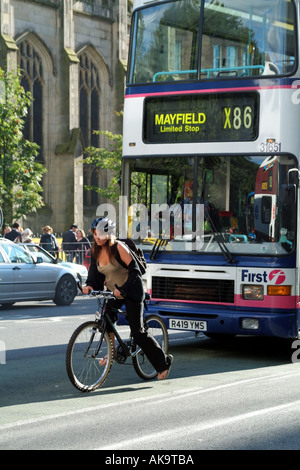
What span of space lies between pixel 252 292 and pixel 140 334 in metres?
2.27

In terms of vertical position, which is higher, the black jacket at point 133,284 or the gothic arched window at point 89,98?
the gothic arched window at point 89,98

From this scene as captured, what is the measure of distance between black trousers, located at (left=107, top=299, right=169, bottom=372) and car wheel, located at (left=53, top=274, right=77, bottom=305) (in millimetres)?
11580

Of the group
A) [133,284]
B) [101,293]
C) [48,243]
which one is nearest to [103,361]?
[101,293]

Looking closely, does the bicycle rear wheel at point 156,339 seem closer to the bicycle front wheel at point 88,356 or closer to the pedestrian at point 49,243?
the bicycle front wheel at point 88,356

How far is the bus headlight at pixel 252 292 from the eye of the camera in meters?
10.8

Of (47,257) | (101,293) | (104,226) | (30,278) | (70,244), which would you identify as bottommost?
(30,278)

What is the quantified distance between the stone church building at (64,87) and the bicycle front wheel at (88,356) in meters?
30.0

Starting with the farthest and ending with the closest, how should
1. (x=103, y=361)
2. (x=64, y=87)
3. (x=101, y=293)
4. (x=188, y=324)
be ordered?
(x=64, y=87), (x=188, y=324), (x=103, y=361), (x=101, y=293)

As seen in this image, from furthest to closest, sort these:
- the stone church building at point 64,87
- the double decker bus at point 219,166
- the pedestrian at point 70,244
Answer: the stone church building at point 64,87 → the pedestrian at point 70,244 → the double decker bus at point 219,166

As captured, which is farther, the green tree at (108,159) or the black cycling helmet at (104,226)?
the green tree at (108,159)

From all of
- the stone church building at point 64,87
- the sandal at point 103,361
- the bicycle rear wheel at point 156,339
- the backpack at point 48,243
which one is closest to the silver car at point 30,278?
the backpack at point 48,243

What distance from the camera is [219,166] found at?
11.2 m

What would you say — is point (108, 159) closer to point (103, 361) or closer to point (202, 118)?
point (202, 118)
